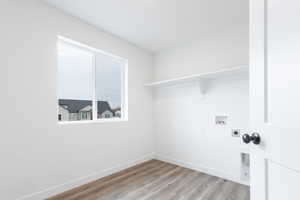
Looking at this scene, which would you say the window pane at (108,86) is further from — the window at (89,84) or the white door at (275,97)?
the white door at (275,97)

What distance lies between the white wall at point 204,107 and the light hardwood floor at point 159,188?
288 mm

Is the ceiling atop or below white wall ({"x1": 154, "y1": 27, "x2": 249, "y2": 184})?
atop

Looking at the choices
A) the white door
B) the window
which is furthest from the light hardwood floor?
the white door

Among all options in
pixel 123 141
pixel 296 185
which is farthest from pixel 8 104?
pixel 296 185

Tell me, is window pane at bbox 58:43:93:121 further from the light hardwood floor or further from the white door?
the white door

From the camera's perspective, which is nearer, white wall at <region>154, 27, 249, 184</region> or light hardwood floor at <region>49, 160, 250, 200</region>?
light hardwood floor at <region>49, 160, 250, 200</region>

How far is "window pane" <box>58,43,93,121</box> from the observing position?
84.0 inches

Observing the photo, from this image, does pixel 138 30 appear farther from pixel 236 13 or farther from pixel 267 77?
pixel 267 77

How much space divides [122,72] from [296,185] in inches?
107

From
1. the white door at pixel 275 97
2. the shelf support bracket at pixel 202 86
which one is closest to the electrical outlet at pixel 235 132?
the shelf support bracket at pixel 202 86

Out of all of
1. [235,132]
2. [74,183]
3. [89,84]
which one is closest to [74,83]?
[89,84]

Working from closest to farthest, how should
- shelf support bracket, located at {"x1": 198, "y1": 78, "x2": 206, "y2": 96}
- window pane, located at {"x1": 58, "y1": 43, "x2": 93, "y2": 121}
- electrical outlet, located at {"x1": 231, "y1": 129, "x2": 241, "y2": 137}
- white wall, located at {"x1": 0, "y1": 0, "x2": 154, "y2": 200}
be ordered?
white wall, located at {"x1": 0, "y1": 0, "x2": 154, "y2": 200} < window pane, located at {"x1": 58, "y1": 43, "x2": 93, "y2": 121} < electrical outlet, located at {"x1": 231, "y1": 129, "x2": 241, "y2": 137} < shelf support bracket, located at {"x1": 198, "y1": 78, "x2": 206, "y2": 96}

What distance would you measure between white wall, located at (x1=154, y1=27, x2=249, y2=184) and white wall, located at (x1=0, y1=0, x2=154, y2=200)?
1.30 m

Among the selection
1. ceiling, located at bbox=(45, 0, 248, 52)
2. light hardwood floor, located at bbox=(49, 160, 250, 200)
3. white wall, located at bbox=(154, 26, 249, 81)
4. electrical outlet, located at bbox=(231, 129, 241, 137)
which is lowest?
light hardwood floor, located at bbox=(49, 160, 250, 200)
